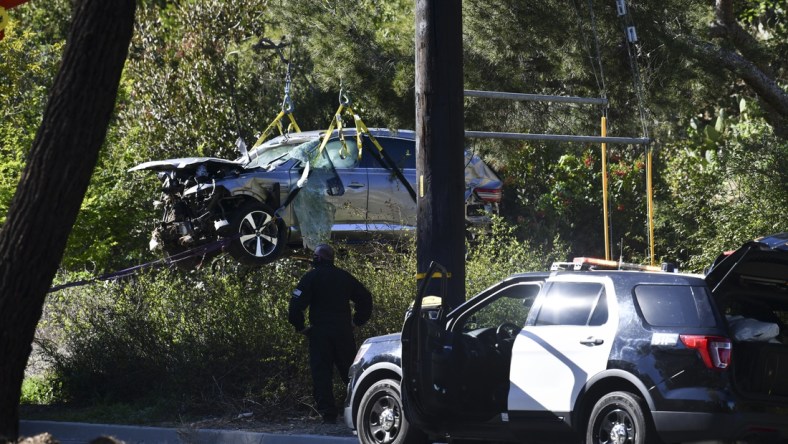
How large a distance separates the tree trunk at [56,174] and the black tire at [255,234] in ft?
23.2

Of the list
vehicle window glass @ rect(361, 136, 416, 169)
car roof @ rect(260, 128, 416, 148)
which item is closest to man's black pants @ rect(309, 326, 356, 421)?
vehicle window glass @ rect(361, 136, 416, 169)

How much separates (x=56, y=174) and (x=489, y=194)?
10.3 metres

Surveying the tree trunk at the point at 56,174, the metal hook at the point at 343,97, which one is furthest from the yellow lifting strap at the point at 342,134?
the tree trunk at the point at 56,174

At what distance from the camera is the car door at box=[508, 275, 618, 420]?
8883 millimetres

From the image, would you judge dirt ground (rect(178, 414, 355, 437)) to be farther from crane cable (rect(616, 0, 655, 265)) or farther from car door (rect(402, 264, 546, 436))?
crane cable (rect(616, 0, 655, 265))

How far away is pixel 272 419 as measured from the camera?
41.0 feet

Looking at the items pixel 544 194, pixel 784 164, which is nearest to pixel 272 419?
pixel 784 164

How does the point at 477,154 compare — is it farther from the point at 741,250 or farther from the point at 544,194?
the point at 741,250

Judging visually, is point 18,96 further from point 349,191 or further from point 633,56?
point 633,56

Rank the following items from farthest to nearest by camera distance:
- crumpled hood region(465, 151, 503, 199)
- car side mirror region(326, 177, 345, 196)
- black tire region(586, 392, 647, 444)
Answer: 1. crumpled hood region(465, 151, 503, 199)
2. car side mirror region(326, 177, 345, 196)
3. black tire region(586, 392, 647, 444)

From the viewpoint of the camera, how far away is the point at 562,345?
29.7ft

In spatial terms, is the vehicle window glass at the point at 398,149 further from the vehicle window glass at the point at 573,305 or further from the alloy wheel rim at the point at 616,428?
the alloy wheel rim at the point at 616,428

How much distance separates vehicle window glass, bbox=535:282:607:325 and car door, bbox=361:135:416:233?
6.01 metres

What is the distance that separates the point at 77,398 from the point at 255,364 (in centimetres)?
268
